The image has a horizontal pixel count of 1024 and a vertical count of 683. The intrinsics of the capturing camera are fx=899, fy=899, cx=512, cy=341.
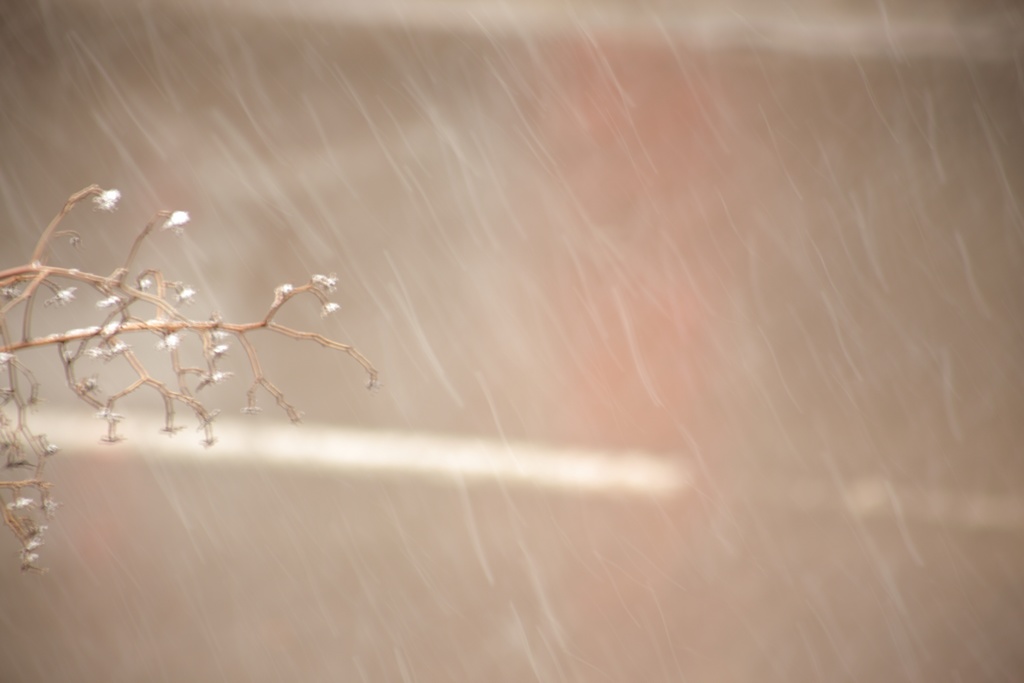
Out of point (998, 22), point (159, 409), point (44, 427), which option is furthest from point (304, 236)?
point (998, 22)

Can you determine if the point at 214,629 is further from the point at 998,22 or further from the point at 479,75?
the point at 998,22

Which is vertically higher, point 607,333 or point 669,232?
point 669,232

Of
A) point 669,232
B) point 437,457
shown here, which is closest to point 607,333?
point 669,232

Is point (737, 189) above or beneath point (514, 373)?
above

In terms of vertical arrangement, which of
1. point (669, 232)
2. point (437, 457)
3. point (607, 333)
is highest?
point (669, 232)

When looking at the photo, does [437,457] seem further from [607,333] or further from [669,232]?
[669,232]
